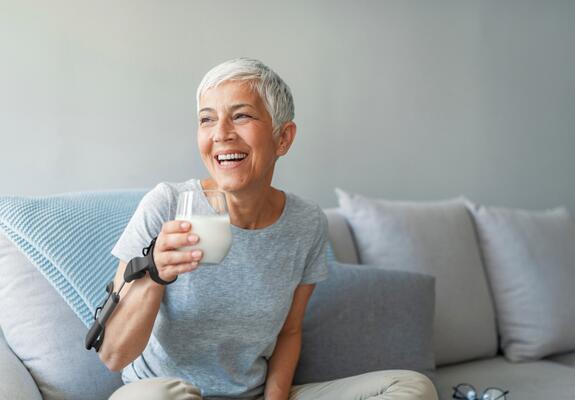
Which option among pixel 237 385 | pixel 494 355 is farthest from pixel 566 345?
pixel 237 385

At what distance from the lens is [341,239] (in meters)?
2.42

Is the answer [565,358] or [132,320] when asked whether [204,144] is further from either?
[565,358]

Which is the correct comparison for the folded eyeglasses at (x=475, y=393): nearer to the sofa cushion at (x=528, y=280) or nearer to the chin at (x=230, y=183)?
the sofa cushion at (x=528, y=280)

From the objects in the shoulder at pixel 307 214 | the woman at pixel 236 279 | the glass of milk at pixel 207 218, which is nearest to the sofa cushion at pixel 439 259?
the shoulder at pixel 307 214

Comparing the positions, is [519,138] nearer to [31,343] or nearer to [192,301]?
[192,301]

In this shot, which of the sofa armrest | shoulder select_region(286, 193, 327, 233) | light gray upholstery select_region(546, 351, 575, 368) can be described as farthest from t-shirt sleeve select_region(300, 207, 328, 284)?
light gray upholstery select_region(546, 351, 575, 368)

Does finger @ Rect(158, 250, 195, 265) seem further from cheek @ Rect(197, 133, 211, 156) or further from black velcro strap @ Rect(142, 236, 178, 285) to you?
cheek @ Rect(197, 133, 211, 156)

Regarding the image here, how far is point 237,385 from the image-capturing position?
65.4 inches

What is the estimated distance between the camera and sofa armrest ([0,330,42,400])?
1.43 m

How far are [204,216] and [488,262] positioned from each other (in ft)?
5.68

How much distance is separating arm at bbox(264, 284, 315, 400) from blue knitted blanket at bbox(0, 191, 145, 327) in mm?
451

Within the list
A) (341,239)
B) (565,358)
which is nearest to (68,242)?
(341,239)

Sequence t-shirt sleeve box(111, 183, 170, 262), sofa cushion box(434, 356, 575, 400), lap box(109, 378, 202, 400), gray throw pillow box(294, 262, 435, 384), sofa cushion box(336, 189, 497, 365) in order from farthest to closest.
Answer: sofa cushion box(336, 189, 497, 365)
sofa cushion box(434, 356, 575, 400)
gray throw pillow box(294, 262, 435, 384)
t-shirt sleeve box(111, 183, 170, 262)
lap box(109, 378, 202, 400)

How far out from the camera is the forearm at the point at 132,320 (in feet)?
4.64
